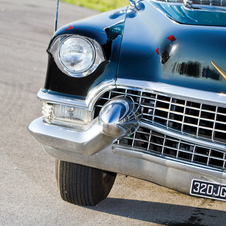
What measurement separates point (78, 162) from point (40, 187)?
68 cm

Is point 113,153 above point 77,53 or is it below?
below

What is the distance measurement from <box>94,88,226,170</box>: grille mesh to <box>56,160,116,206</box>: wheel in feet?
1.60

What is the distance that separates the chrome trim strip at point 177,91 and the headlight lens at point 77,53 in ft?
0.73

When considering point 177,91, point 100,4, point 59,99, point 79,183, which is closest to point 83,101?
point 59,99

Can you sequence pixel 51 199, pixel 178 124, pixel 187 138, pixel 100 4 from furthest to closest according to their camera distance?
pixel 100 4 → pixel 51 199 → pixel 178 124 → pixel 187 138

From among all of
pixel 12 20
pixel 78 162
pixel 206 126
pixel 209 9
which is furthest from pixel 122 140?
pixel 12 20

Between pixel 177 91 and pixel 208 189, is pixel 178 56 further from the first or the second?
pixel 208 189

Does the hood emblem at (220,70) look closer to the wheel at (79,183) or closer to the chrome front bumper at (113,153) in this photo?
the chrome front bumper at (113,153)

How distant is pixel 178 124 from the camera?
2029 millimetres

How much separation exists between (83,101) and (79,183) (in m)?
0.67

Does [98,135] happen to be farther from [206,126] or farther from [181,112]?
[206,126]

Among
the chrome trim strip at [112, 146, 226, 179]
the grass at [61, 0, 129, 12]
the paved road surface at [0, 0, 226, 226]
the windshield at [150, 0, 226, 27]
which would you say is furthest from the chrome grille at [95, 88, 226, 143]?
the grass at [61, 0, 129, 12]

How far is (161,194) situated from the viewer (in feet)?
9.24

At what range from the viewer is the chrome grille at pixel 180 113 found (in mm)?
1888
